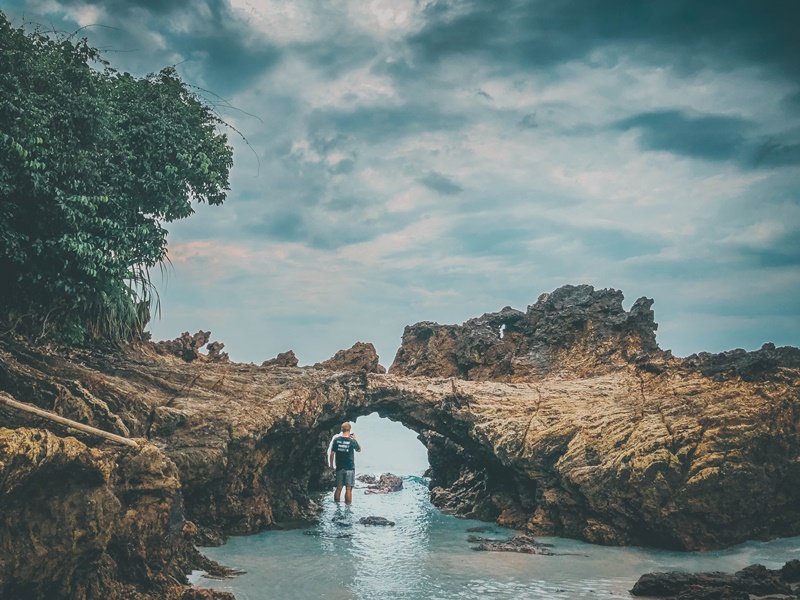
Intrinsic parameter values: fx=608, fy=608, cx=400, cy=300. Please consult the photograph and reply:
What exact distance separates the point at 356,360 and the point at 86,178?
11538 mm

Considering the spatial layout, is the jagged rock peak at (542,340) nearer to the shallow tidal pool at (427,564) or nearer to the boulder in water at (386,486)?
the boulder in water at (386,486)

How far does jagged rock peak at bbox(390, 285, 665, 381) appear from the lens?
74.1 ft

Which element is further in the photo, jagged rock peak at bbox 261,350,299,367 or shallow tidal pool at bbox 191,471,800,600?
jagged rock peak at bbox 261,350,299,367

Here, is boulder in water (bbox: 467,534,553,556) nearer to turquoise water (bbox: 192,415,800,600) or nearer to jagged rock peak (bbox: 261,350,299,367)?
turquoise water (bbox: 192,415,800,600)

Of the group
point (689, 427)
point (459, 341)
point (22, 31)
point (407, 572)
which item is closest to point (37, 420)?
point (407, 572)

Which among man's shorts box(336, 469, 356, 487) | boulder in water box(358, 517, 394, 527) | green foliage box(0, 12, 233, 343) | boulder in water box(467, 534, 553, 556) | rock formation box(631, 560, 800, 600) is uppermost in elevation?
green foliage box(0, 12, 233, 343)

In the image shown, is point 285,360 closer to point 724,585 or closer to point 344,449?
point 344,449

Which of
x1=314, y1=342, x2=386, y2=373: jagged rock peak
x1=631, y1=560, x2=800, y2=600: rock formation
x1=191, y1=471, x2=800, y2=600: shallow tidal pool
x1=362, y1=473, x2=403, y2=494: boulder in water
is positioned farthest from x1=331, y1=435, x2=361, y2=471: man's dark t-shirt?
x1=631, y1=560, x2=800, y2=600: rock formation

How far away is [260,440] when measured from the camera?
54.0 feet

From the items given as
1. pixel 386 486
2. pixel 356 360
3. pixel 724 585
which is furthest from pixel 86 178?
pixel 386 486

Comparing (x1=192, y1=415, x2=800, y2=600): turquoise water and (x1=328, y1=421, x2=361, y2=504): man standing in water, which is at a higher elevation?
(x1=328, y1=421, x2=361, y2=504): man standing in water

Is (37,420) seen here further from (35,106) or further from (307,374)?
(307,374)

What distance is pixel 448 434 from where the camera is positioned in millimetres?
21078

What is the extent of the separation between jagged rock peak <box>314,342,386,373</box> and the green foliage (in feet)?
23.8
